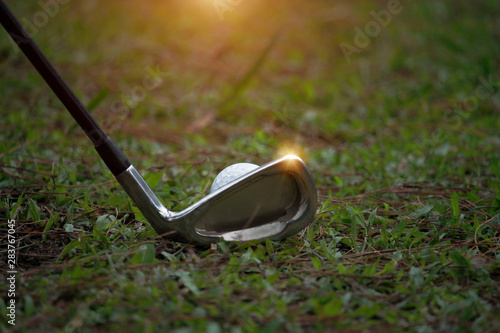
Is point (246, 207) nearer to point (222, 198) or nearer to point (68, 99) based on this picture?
point (222, 198)

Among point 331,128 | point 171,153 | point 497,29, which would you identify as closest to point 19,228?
point 171,153

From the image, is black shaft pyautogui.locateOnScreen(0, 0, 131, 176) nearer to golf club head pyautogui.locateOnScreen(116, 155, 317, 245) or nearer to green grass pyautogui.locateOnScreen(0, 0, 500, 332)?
golf club head pyautogui.locateOnScreen(116, 155, 317, 245)

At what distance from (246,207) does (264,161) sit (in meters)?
1.31

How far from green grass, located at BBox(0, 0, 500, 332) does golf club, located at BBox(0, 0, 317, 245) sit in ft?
0.25

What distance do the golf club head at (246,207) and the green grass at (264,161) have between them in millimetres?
69

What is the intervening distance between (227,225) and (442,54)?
14.2 ft

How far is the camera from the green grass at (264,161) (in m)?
1.47

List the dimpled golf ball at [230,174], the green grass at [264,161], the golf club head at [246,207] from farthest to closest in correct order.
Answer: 1. the dimpled golf ball at [230,174]
2. the golf club head at [246,207]
3. the green grass at [264,161]

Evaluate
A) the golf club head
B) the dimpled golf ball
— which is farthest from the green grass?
the dimpled golf ball

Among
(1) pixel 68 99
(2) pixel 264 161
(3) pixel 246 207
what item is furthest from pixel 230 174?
(2) pixel 264 161

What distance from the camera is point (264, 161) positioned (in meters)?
3.02

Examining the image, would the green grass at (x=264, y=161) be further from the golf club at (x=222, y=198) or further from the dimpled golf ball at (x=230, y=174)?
the dimpled golf ball at (x=230, y=174)

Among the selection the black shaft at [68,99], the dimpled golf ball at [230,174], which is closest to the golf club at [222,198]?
the black shaft at [68,99]

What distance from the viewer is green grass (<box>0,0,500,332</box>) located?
4.81 feet
